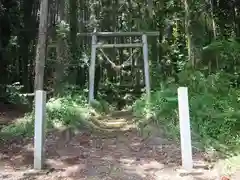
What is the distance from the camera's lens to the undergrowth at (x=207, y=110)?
7301 mm

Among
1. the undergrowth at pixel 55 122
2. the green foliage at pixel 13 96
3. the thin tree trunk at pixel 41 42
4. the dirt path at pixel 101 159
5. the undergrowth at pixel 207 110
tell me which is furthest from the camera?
the green foliage at pixel 13 96

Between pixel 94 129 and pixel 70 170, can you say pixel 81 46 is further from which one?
pixel 70 170

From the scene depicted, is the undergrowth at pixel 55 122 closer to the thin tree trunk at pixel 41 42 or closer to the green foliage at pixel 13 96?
the thin tree trunk at pixel 41 42

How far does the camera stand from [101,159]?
6742 millimetres

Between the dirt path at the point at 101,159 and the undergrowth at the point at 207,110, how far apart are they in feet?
1.98

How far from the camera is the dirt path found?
19.3 feet

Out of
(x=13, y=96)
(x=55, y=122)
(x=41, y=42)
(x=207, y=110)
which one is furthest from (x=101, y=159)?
(x=13, y=96)

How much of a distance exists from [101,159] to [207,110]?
111 inches

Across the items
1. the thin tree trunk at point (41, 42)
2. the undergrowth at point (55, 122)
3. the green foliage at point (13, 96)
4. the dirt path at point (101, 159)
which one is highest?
the thin tree trunk at point (41, 42)

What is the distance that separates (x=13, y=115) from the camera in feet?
37.0

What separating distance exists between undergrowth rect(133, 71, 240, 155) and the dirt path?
603mm

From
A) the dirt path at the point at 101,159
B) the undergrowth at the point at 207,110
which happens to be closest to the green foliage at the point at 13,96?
the undergrowth at the point at 207,110

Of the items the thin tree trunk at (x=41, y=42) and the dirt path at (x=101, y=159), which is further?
the thin tree trunk at (x=41, y=42)

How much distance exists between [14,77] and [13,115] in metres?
8.08
